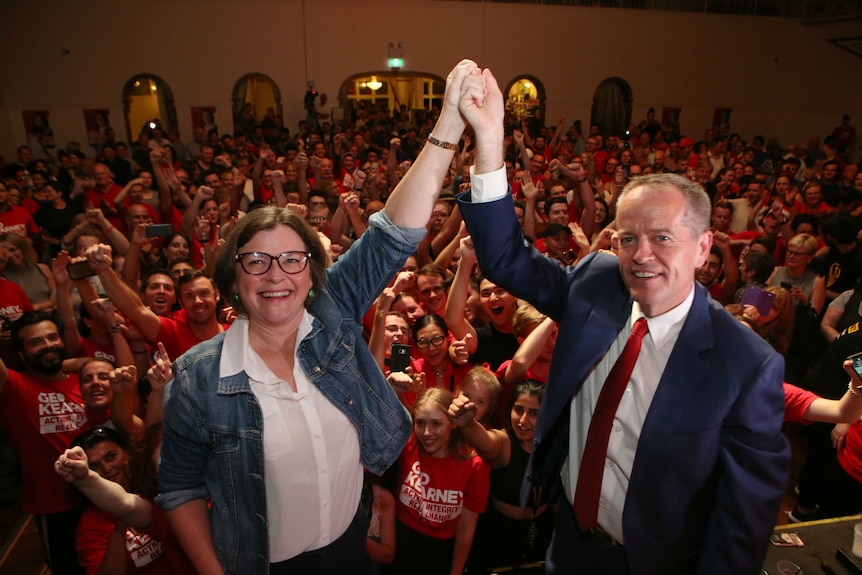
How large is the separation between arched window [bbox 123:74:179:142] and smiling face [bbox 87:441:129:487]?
380 inches

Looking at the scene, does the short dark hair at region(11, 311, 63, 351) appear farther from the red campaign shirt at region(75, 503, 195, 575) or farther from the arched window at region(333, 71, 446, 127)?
the arched window at region(333, 71, 446, 127)

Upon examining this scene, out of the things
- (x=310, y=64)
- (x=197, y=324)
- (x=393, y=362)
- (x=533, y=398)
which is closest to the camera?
(x=393, y=362)

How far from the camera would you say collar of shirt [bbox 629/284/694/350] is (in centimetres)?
129

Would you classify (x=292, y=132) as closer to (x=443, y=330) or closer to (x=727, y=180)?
(x=727, y=180)

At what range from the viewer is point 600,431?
1334 mm

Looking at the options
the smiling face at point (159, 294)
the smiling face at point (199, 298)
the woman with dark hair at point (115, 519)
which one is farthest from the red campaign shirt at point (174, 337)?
the woman with dark hair at point (115, 519)

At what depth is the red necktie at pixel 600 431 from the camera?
131 cm

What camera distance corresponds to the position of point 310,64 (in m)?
12.2

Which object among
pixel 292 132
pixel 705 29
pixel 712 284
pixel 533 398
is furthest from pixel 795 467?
pixel 705 29

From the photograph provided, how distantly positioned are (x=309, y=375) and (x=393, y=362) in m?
0.79

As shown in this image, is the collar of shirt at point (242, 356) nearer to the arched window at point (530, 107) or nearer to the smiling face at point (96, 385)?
the smiling face at point (96, 385)

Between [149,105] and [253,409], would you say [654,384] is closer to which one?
[253,409]

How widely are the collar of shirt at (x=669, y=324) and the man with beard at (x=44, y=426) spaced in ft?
8.08

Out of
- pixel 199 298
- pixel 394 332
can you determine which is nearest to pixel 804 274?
pixel 394 332
